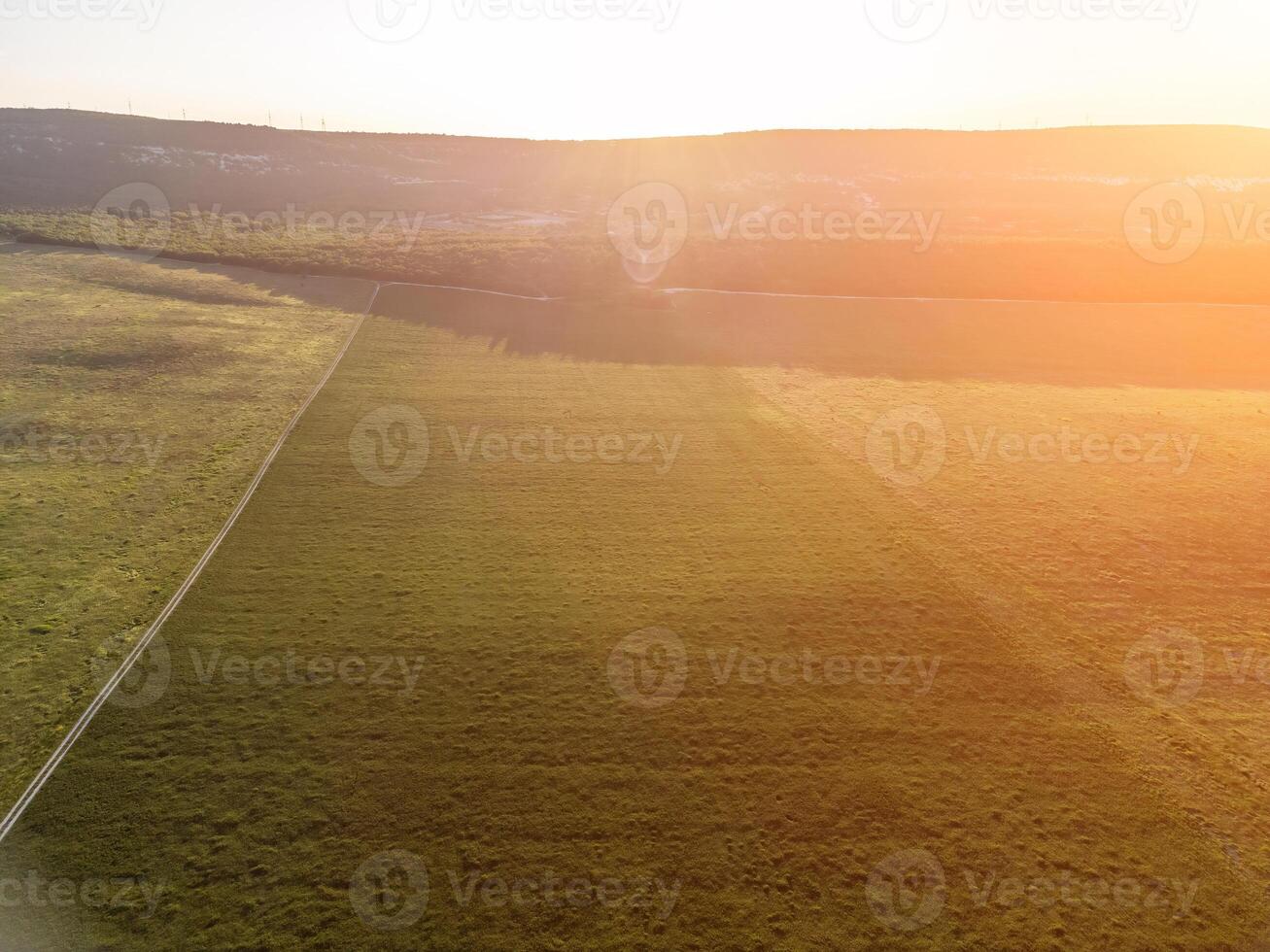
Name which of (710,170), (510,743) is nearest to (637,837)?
(510,743)

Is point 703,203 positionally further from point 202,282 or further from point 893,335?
point 202,282

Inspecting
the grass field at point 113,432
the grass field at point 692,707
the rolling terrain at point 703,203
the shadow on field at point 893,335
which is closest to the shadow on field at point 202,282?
the grass field at point 113,432

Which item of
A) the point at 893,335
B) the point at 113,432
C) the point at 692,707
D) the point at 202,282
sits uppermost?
the point at 202,282

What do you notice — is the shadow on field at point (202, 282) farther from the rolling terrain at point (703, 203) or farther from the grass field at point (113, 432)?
the rolling terrain at point (703, 203)

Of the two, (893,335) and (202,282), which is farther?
(202,282)

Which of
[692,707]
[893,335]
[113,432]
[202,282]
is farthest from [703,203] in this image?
[692,707]

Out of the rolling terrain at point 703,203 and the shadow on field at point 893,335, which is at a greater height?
the rolling terrain at point 703,203
